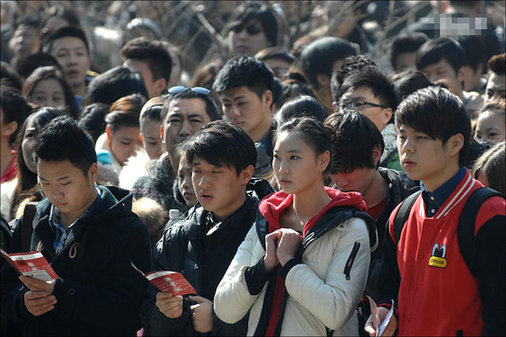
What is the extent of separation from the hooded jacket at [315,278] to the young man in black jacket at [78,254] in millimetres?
673

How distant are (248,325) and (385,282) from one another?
672mm

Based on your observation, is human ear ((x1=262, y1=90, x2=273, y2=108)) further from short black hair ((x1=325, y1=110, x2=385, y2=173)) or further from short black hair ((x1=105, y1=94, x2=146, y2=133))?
short black hair ((x1=325, y1=110, x2=385, y2=173))

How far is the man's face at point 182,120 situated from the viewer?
5.66 metres

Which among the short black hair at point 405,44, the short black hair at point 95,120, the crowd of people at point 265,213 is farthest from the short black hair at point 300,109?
the short black hair at point 405,44

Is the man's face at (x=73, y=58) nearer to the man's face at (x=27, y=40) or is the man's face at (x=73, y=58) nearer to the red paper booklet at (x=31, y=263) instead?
the man's face at (x=27, y=40)

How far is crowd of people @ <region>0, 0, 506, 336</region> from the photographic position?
3674 millimetres

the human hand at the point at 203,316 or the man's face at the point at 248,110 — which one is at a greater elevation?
the man's face at the point at 248,110

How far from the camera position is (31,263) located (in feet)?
Result: 13.9

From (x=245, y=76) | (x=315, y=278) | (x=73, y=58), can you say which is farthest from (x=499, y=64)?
(x=73, y=58)

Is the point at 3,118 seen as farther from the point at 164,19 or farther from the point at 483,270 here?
the point at 483,270

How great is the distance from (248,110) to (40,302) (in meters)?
2.13

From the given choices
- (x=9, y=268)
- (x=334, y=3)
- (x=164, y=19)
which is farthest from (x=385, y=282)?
(x=164, y=19)

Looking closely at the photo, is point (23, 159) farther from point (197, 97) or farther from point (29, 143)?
point (197, 97)

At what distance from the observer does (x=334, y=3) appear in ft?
31.8
